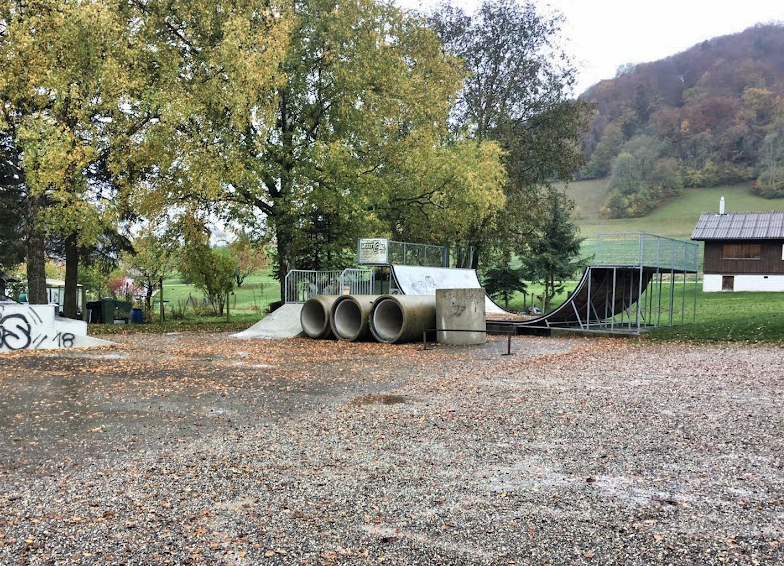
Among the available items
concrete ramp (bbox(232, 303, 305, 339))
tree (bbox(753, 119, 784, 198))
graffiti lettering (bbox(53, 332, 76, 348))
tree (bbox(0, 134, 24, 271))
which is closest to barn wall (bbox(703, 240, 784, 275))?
concrete ramp (bbox(232, 303, 305, 339))

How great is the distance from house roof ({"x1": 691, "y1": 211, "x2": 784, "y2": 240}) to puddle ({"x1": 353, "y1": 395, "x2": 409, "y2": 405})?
3621cm

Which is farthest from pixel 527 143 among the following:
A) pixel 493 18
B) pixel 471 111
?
pixel 493 18

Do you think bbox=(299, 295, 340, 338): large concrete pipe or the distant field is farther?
the distant field

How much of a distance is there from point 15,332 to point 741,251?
38.5m

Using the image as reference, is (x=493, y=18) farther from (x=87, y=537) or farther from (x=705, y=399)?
(x=87, y=537)

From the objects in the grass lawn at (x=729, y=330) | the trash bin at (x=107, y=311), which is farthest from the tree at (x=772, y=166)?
the trash bin at (x=107, y=311)

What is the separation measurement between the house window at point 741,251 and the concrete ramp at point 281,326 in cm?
2993

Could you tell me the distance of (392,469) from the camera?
562 centimetres

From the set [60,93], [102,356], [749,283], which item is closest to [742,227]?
[749,283]

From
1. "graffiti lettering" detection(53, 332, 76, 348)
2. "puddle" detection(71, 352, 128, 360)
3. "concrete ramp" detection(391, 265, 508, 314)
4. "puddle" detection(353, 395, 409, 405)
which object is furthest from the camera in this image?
"concrete ramp" detection(391, 265, 508, 314)

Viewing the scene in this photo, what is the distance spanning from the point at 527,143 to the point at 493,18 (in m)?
6.41

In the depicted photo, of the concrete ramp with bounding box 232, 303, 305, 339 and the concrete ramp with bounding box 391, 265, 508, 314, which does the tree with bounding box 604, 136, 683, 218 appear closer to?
the concrete ramp with bounding box 391, 265, 508, 314

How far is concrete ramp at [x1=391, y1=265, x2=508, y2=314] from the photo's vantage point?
74.7ft

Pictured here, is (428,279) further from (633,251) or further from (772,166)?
(772,166)
